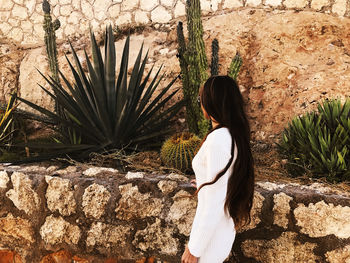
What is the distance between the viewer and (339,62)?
3549 mm

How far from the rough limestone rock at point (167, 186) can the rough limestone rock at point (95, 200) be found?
1.08 ft

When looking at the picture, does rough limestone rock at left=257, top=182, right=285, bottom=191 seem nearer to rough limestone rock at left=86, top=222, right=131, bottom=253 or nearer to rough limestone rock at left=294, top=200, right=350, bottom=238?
rough limestone rock at left=294, top=200, right=350, bottom=238

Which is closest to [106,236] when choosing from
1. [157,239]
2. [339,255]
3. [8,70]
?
[157,239]

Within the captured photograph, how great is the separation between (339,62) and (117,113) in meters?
2.46

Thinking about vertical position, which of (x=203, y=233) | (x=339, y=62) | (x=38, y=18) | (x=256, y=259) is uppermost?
(x=38, y=18)

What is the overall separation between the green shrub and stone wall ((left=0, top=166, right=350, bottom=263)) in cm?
25

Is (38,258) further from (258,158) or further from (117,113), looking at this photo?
(258,158)

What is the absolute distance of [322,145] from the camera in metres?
1.99

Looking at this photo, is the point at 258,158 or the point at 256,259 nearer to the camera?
the point at 256,259

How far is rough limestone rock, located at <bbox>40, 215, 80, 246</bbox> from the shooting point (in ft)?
6.71

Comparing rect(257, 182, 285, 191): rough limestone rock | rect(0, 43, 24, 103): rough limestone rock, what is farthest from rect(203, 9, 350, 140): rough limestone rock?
rect(0, 43, 24, 103): rough limestone rock

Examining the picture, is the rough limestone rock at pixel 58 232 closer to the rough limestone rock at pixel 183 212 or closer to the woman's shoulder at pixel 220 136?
the rough limestone rock at pixel 183 212

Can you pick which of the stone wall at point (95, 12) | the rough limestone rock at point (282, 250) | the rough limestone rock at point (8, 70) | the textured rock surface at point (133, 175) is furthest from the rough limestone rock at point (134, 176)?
the rough limestone rock at point (8, 70)

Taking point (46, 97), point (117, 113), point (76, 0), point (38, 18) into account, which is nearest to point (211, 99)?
point (117, 113)
